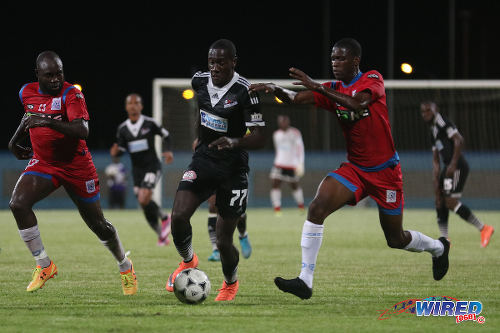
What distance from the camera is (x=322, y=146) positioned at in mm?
31484

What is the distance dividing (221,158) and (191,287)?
3.97 feet

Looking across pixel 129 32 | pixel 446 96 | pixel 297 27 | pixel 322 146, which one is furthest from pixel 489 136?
pixel 129 32

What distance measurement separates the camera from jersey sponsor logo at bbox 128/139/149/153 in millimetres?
14023

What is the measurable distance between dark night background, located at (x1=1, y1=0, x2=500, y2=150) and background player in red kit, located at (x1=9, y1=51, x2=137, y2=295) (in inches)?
1142

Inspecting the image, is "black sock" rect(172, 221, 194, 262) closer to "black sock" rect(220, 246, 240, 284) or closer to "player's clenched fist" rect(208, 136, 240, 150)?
"black sock" rect(220, 246, 240, 284)

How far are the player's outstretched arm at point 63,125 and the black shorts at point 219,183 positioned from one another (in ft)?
3.44

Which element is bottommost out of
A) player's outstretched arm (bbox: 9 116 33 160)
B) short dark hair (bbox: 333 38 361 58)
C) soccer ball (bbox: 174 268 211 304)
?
soccer ball (bbox: 174 268 211 304)

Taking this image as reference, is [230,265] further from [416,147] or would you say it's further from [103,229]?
[416,147]

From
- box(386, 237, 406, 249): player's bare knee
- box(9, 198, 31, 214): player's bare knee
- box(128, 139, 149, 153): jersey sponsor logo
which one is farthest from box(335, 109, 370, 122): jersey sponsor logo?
box(128, 139, 149, 153): jersey sponsor logo

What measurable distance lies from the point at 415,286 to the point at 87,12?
3354cm

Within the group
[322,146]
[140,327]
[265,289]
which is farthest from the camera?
[322,146]

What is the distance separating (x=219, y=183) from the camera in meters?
7.48

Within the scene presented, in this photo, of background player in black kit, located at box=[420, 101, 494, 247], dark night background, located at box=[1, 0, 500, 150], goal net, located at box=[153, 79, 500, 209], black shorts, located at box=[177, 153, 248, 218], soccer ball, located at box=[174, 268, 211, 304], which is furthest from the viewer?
dark night background, located at box=[1, 0, 500, 150]

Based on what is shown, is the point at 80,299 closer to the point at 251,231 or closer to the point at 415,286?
the point at 415,286
